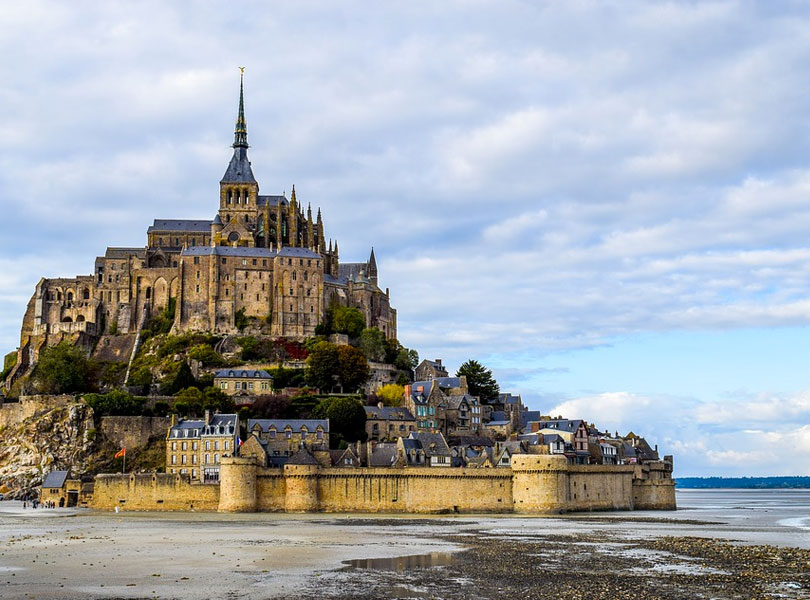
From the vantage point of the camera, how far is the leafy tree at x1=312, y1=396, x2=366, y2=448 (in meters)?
82.4

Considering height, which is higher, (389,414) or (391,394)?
(391,394)

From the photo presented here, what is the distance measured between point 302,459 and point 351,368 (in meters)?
23.1

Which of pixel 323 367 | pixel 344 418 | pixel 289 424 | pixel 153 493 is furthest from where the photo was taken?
pixel 323 367

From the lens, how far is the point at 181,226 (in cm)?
11712

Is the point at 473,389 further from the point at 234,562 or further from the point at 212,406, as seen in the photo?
the point at 234,562

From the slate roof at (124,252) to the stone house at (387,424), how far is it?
40.1m

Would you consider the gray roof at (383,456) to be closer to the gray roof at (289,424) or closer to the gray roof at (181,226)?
the gray roof at (289,424)

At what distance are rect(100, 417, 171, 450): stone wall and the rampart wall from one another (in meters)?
10.6

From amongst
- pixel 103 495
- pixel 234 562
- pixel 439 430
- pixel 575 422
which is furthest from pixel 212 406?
pixel 234 562

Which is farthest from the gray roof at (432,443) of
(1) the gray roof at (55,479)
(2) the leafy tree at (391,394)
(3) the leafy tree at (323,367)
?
(1) the gray roof at (55,479)

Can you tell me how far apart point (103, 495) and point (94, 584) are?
135 ft

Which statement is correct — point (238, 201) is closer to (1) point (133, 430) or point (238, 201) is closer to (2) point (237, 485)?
(1) point (133, 430)

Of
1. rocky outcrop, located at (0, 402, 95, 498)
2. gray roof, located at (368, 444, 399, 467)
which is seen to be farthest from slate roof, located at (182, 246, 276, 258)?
gray roof, located at (368, 444, 399, 467)

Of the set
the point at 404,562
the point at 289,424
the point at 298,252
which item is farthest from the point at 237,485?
the point at 298,252
